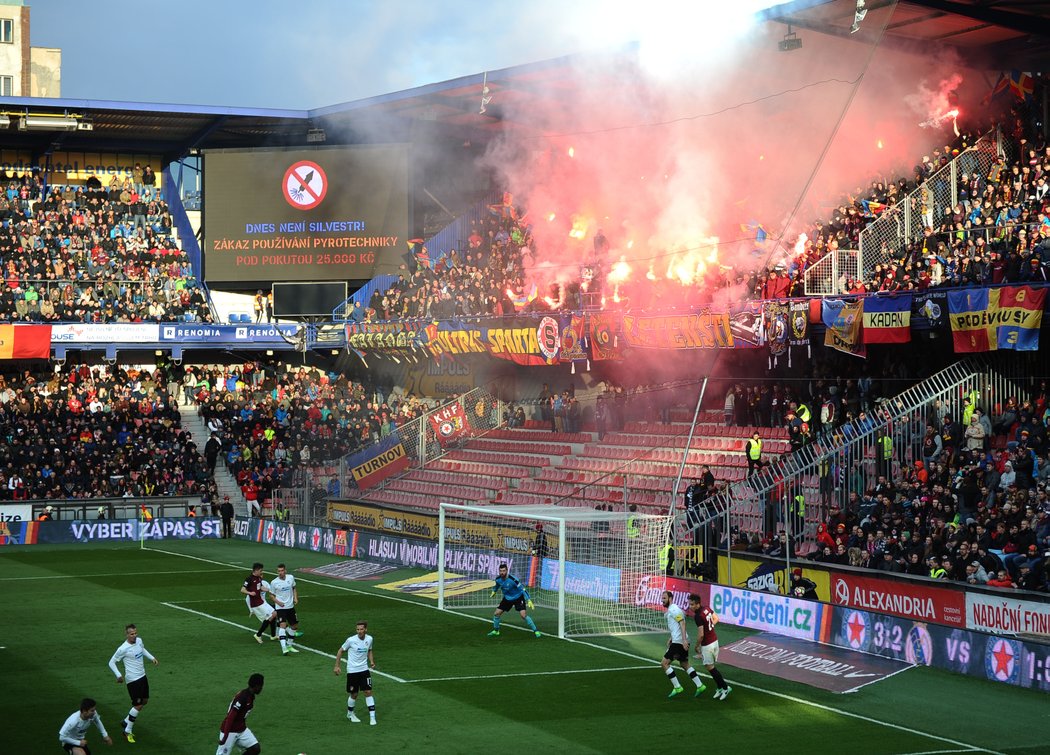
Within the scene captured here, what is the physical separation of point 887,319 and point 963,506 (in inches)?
204

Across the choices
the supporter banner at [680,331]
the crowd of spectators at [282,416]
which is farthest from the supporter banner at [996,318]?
the crowd of spectators at [282,416]

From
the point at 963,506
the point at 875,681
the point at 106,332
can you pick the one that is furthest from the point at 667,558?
the point at 106,332

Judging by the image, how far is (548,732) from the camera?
18.3m

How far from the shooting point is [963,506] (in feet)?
85.9

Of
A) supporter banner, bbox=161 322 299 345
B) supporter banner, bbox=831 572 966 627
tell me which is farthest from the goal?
supporter banner, bbox=161 322 299 345

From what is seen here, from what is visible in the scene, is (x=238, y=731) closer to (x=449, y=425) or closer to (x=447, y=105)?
(x=449, y=425)

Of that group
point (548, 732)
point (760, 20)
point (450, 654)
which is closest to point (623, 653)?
point (450, 654)

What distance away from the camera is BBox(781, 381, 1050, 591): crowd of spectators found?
2383 centimetres

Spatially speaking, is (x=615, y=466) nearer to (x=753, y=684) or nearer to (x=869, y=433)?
(x=869, y=433)

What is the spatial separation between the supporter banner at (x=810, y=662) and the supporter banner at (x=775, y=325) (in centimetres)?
944

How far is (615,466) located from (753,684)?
56.4 ft

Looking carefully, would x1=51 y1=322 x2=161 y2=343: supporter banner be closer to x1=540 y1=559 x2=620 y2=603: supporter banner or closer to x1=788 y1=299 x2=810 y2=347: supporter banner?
x1=540 y1=559 x2=620 y2=603: supporter banner

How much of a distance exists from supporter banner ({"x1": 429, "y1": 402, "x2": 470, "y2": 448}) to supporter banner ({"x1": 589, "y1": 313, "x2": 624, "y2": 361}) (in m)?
9.72

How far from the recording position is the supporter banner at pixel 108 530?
4406cm
